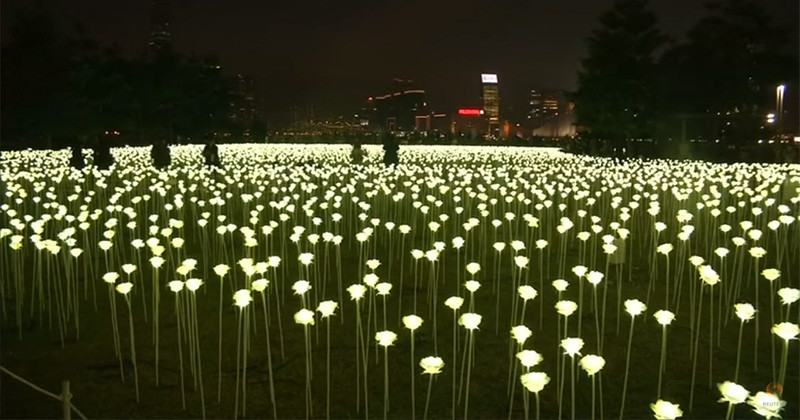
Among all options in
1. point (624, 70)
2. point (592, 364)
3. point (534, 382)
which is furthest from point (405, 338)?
point (624, 70)

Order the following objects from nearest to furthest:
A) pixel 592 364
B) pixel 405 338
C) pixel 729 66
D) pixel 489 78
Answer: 1. pixel 592 364
2. pixel 405 338
3. pixel 729 66
4. pixel 489 78

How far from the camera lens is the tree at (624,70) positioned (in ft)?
105

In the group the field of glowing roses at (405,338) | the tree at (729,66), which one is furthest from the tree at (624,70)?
the field of glowing roses at (405,338)

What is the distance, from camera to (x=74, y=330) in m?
6.56

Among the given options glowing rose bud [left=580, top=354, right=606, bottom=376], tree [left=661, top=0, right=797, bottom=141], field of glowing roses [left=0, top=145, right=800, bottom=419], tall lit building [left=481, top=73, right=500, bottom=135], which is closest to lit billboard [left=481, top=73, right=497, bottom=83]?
tall lit building [left=481, top=73, right=500, bottom=135]

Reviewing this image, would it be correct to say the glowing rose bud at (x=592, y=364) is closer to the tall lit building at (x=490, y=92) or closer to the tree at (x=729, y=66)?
the tree at (x=729, y=66)

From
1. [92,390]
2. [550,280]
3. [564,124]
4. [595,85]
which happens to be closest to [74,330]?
[92,390]

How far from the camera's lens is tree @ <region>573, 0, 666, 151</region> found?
105ft

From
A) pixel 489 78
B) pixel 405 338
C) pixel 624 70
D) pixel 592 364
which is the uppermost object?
pixel 489 78

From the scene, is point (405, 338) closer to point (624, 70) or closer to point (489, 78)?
point (624, 70)

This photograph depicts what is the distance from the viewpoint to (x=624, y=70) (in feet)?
105

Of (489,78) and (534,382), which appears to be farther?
(489,78)

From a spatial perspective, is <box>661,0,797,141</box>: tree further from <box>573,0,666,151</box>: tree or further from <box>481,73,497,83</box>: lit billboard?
<box>481,73,497,83</box>: lit billboard

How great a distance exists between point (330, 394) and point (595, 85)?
98.0ft
